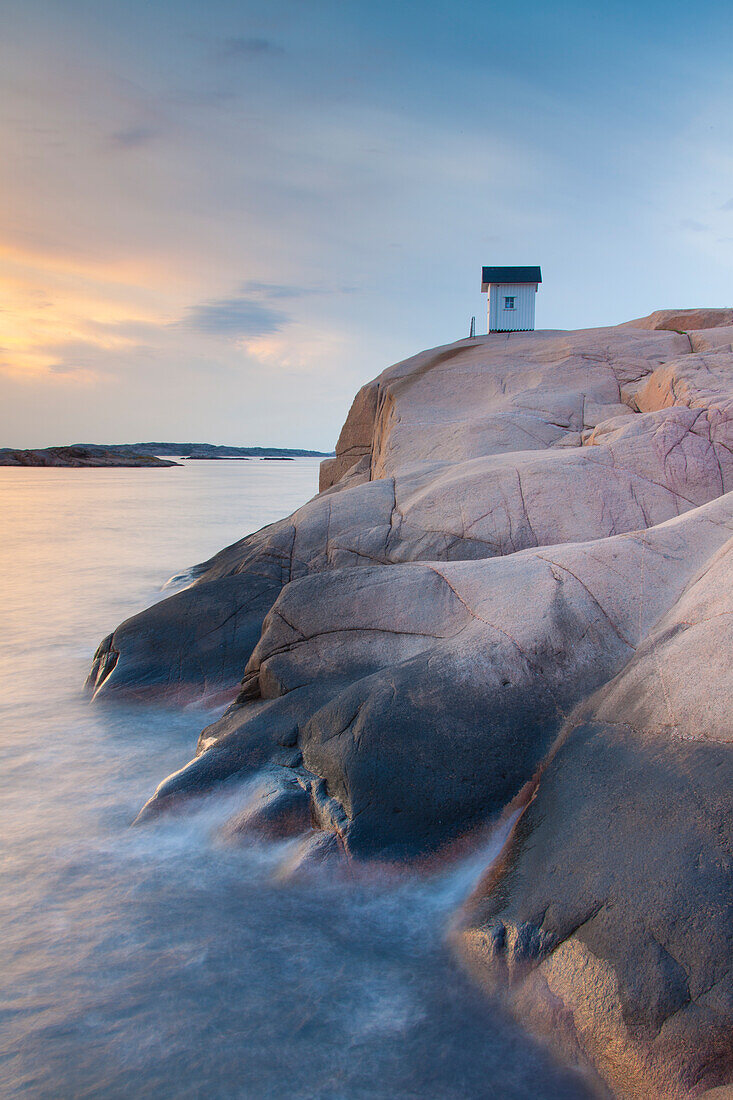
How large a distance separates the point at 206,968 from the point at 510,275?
24610 mm

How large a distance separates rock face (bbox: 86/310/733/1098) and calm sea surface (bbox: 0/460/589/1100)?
10.1 inches

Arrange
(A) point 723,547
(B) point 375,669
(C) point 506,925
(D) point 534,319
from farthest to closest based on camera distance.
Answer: (D) point 534,319 < (B) point 375,669 < (A) point 723,547 < (C) point 506,925

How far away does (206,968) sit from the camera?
12.9 feet

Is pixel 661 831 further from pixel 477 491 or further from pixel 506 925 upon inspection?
pixel 477 491

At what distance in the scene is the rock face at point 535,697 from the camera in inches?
130

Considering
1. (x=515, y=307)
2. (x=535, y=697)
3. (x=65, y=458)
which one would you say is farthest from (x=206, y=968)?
(x=65, y=458)

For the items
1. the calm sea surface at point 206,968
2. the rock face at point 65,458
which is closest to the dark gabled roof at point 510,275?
the calm sea surface at point 206,968

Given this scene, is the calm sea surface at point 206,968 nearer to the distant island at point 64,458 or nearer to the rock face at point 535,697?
the rock face at point 535,697

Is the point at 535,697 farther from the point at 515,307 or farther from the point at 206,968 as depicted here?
the point at 515,307

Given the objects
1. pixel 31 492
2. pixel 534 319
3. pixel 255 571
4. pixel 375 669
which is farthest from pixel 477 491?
pixel 31 492

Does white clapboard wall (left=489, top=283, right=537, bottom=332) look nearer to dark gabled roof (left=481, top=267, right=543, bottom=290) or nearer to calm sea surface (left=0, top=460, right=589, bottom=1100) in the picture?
dark gabled roof (left=481, top=267, right=543, bottom=290)

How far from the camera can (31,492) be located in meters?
43.4

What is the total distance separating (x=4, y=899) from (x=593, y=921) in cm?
362

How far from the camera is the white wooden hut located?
81.2ft
